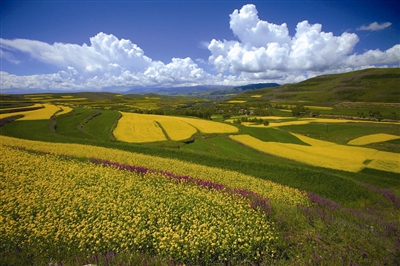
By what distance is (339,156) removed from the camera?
34750 millimetres

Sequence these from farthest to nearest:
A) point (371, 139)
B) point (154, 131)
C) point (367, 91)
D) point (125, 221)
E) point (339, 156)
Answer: point (367, 91) < point (371, 139) < point (154, 131) < point (339, 156) < point (125, 221)

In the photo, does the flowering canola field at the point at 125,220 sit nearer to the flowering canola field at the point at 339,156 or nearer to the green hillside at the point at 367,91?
the flowering canola field at the point at 339,156

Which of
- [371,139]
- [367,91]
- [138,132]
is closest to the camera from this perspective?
[138,132]

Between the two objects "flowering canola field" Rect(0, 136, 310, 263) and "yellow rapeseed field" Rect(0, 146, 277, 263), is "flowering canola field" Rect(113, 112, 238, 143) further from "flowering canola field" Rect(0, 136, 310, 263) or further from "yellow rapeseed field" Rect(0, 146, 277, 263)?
"yellow rapeseed field" Rect(0, 146, 277, 263)

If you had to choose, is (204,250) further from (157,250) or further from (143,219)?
(143,219)

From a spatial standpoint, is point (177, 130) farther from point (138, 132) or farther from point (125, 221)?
point (125, 221)

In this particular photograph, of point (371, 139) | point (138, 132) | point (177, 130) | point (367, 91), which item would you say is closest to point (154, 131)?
point (138, 132)

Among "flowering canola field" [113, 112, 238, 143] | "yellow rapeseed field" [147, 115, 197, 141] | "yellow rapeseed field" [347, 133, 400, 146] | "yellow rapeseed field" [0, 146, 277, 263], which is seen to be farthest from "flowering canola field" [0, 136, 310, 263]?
"yellow rapeseed field" [347, 133, 400, 146]

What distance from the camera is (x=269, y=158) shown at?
3325 cm

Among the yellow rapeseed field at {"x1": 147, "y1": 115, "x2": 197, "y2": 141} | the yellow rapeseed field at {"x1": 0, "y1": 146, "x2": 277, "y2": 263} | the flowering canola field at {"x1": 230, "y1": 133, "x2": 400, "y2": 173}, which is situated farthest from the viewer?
the yellow rapeseed field at {"x1": 147, "y1": 115, "x2": 197, "y2": 141}

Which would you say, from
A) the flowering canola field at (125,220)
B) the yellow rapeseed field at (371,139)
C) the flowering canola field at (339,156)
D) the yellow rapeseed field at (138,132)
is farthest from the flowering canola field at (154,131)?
the yellow rapeseed field at (371,139)

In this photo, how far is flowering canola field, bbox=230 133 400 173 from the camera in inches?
1175

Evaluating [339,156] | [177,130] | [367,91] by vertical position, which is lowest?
[339,156]

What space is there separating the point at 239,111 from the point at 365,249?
116372mm
